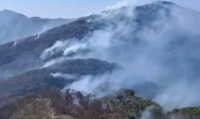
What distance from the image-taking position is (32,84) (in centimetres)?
17412

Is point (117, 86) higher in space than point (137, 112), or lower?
higher

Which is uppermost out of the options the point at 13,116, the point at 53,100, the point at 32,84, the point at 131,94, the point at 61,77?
the point at 61,77

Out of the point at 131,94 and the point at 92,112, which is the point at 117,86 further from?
the point at 92,112

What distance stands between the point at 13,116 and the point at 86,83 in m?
117

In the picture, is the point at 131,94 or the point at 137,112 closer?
the point at 137,112

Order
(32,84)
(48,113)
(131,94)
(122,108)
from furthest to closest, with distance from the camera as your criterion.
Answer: (32,84) → (131,94) → (122,108) → (48,113)

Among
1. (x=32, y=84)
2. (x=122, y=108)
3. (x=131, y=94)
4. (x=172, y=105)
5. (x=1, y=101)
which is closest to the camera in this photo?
(x=122, y=108)

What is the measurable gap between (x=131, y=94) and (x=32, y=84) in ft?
308

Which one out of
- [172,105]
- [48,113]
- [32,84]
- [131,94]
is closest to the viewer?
[48,113]

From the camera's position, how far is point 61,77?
194 m

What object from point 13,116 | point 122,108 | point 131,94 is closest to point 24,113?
point 13,116

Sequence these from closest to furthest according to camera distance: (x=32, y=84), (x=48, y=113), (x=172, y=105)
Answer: (x=48, y=113) → (x=32, y=84) → (x=172, y=105)

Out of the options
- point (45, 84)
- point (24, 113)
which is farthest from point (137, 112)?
point (45, 84)

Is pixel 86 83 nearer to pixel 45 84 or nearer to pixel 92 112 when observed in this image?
pixel 45 84
